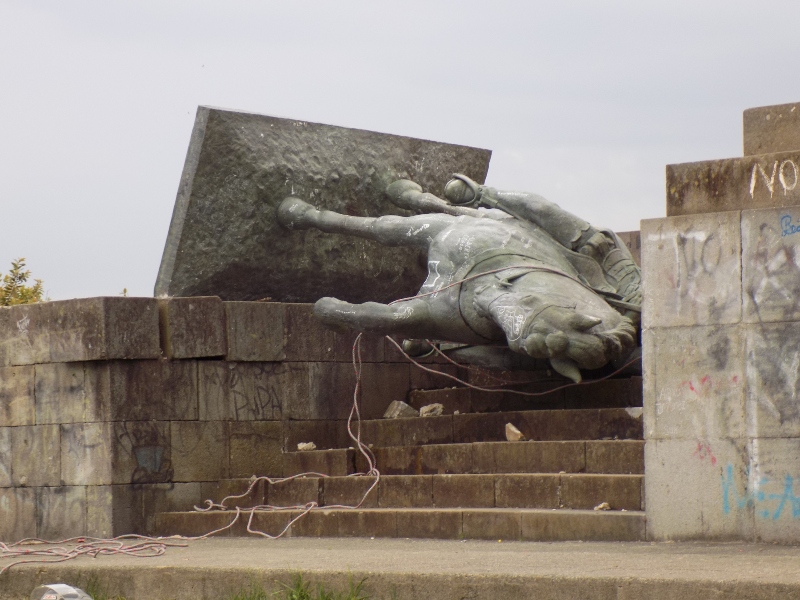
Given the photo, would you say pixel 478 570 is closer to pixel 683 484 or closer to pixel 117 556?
pixel 683 484

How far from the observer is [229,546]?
806 centimetres

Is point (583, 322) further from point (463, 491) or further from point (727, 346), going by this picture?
point (727, 346)

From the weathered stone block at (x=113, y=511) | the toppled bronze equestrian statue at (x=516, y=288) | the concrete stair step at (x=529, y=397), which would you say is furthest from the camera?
the weathered stone block at (x=113, y=511)

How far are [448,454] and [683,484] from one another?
90.0 inches

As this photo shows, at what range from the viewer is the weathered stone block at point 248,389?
32.2 feet

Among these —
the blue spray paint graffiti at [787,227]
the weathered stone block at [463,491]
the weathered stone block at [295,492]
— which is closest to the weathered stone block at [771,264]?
the blue spray paint graffiti at [787,227]

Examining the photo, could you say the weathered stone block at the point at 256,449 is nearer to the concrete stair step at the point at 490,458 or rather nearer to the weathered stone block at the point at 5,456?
the concrete stair step at the point at 490,458

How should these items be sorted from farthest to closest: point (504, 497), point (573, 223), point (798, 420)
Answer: point (573, 223) → point (504, 497) → point (798, 420)

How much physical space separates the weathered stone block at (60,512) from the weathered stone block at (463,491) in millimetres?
2668

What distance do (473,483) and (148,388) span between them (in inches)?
105

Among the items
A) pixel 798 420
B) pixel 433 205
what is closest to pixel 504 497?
pixel 798 420

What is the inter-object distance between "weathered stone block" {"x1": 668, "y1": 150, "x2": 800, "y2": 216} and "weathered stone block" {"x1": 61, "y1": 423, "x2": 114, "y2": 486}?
4191mm

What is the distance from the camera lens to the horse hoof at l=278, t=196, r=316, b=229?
11039mm

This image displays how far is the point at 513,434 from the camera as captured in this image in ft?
28.3
